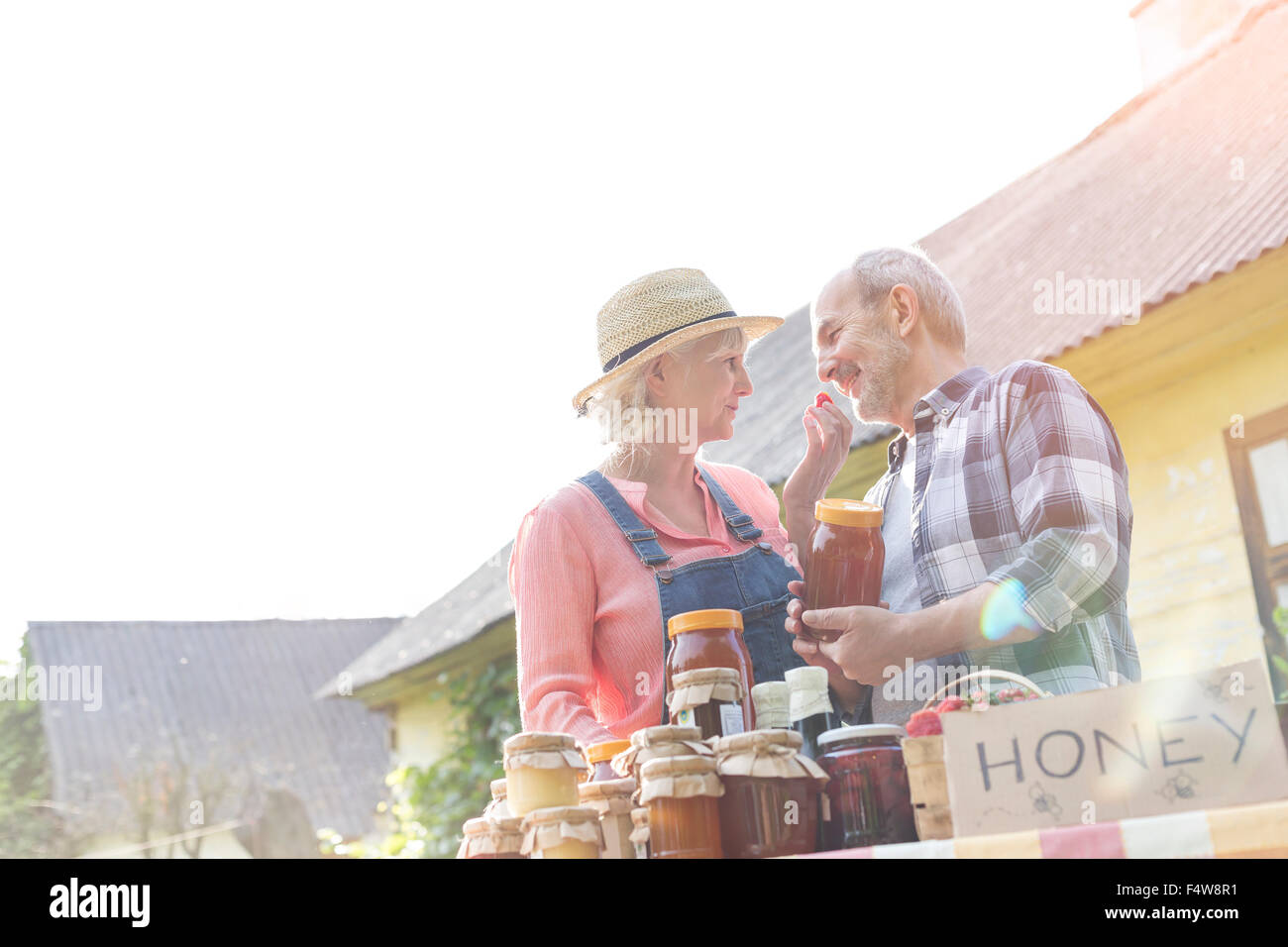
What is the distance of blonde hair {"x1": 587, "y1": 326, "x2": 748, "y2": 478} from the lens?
2484mm

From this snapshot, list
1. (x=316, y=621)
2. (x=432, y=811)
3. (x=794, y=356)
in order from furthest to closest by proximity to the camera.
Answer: (x=316, y=621)
(x=794, y=356)
(x=432, y=811)

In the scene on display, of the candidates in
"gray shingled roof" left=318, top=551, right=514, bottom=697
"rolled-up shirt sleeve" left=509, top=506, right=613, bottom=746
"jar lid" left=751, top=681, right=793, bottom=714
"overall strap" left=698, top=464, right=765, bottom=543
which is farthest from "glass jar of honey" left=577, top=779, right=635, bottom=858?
"gray shingled roof" left=318, top=551, right=514, bottom=697

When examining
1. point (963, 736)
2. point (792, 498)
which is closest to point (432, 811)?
point (792, 498)

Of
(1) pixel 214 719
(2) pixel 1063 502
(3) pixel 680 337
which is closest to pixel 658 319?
(3) pixel 680 337

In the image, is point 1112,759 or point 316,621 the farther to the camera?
point 316,621

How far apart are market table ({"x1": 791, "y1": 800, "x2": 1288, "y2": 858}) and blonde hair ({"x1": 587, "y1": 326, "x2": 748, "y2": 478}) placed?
4.87 feet

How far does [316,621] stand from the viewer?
101ft

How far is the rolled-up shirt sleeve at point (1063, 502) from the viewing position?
1810 mm

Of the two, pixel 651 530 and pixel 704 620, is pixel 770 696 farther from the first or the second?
pixel 651 530

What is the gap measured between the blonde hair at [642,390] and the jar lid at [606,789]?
0.98 metres

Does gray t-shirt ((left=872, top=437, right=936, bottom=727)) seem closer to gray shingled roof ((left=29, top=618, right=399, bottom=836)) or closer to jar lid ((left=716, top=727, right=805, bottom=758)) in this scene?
jar lid ((left=716, top=727, right=805, bottom=758))

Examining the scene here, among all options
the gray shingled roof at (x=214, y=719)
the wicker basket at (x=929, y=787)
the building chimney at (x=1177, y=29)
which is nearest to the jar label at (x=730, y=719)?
the wicker basket at (x=929, y=787)
